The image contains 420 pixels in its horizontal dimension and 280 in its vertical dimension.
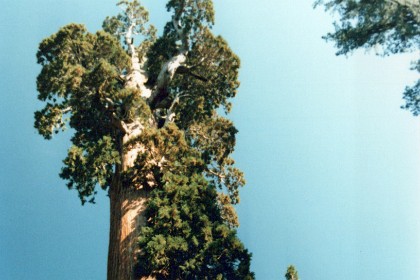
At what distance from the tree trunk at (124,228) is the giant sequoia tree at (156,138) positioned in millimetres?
23

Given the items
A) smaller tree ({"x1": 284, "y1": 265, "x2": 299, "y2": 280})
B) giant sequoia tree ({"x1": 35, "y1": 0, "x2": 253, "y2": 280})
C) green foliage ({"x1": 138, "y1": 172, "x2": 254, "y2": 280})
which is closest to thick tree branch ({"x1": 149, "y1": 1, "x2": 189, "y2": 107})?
giant sequoia tree ({"x1": 35, "y1": 0, "x2": 253, "y2": 280})

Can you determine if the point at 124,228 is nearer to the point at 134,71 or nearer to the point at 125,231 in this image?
the point at 125,231

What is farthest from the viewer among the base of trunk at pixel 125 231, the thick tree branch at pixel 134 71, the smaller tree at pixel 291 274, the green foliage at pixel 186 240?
the smaller tree at pixel 291 274

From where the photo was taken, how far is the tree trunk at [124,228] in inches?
316

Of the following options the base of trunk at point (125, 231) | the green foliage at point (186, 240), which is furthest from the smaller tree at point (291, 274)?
the base of trunk at point (125, 231)

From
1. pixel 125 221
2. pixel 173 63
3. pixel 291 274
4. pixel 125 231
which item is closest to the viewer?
pixel 125 231

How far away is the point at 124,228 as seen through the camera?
850cm

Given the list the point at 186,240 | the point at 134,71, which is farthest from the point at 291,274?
the point at 134,71

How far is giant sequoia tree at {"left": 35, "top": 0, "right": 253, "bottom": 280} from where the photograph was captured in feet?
26.8

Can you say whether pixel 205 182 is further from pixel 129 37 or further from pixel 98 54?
pixel 129 37

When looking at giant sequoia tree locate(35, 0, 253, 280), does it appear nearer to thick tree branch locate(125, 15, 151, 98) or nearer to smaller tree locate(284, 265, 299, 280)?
thick tree branch locate(125, 15, 151, 98)

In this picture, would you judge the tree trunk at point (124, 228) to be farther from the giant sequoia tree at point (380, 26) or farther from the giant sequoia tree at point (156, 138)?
the giant sequoia tree at point (380, 26)

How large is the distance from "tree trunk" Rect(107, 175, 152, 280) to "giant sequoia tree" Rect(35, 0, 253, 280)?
23mm

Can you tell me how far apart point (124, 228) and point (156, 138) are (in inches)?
84.0
